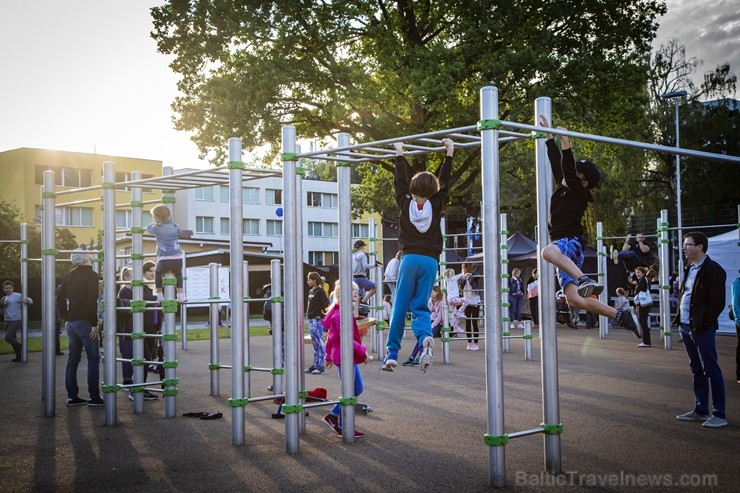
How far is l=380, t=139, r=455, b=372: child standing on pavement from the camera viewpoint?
23.3ft

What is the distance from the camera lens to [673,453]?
738 centimetres

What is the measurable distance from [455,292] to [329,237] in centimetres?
4675

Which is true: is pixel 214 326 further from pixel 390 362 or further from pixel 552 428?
pixel 552 428

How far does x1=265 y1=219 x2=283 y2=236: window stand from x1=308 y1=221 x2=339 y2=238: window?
8.59ft

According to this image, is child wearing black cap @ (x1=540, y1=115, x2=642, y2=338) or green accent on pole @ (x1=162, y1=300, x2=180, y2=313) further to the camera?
green accent on pole @ (x1=162, y1=300, x2=180, y2=313)

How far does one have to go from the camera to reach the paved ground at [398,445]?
6.62m

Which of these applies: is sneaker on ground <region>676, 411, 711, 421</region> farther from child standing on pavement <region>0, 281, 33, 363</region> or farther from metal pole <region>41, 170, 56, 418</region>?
child standing on pavement <region>0, 281, 33, 363</region>

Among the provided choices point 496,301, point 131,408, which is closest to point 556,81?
point 131,408

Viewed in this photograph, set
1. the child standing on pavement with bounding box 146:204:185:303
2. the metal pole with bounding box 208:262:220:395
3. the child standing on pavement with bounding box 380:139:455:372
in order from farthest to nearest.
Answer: the metal pole with bounding box 208:262:220:395 → the child standing on pavement with bounding box 146:204:185:303 → the child standing on pavement with bounding box 380:139:455:372

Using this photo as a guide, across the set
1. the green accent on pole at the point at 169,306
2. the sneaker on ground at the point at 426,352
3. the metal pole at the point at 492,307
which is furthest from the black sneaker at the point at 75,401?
the metal pole at the point at 492,307

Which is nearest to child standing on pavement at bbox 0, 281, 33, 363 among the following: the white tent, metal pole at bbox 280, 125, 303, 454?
metal pole at bbox 280, 125, 303, 454

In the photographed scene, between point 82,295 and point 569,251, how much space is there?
725 centimetres

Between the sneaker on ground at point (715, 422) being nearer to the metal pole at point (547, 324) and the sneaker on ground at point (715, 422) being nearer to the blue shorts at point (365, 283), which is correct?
the metal pole at point (547, 324)

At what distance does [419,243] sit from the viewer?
7172 millimetres
